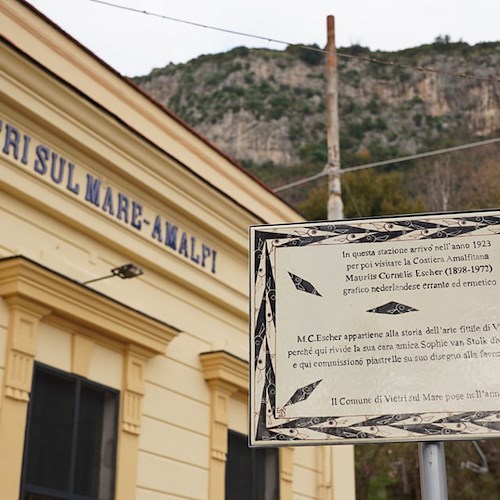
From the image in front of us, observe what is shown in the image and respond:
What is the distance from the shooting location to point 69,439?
32.3ft

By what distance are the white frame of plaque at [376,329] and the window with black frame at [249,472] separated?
30.7 feet

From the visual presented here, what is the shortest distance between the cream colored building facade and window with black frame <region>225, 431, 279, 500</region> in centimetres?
11

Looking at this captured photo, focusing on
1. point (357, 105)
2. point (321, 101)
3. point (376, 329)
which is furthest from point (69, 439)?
point (357, 105)

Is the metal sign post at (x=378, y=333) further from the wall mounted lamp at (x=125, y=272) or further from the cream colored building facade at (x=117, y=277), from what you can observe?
the wall mounted lamp at (x=125, y=272)

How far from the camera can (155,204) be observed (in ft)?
38.6

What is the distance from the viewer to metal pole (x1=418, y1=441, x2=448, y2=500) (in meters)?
3.00

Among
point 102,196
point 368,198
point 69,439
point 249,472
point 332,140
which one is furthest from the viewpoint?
point 368,198

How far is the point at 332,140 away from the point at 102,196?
21.1ft

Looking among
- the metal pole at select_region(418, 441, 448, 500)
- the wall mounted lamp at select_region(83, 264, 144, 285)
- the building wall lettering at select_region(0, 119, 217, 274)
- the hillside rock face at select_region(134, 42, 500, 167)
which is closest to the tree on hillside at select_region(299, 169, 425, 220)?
the hillside rock face at select_region(134, 42, 500, 167)

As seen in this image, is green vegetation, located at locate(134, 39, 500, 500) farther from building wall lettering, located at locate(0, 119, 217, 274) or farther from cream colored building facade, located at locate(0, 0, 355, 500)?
building wall lettering, located at locate(0, 119, 217, 274)

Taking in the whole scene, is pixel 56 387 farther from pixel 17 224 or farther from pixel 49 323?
pixel 17 224

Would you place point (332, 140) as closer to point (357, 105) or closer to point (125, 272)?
point (125, 272)

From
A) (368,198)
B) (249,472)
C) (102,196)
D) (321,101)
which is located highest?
(321,101)

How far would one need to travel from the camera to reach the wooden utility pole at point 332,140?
15852 millimetres
